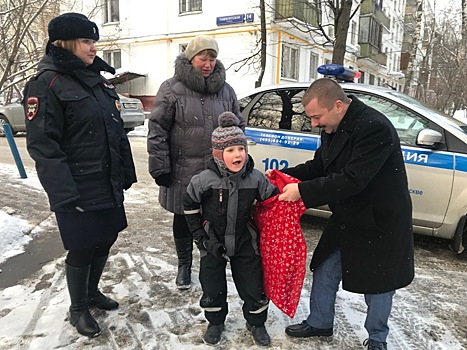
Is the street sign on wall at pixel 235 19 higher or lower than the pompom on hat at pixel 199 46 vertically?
higher

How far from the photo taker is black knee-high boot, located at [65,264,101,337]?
248 cm

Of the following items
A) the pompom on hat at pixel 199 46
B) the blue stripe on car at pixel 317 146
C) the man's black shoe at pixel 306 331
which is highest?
the pompom on hat at pixel 199 46

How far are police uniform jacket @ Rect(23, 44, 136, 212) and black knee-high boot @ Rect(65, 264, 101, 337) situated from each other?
18.7 inches

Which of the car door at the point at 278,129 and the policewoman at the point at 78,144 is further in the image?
the car door at the point at 278,129

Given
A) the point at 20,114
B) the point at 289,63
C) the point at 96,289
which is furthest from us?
the point at 289,63

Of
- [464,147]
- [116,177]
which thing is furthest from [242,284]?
[464,147]

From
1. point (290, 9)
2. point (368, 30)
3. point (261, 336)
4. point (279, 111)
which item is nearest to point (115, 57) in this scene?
point (290, 9)

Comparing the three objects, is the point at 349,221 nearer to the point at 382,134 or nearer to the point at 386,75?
the point at 382,134

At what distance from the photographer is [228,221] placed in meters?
2.37

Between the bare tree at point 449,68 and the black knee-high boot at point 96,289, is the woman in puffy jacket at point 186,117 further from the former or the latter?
the bare tree at point 449,68

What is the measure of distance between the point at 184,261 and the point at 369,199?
1.72m

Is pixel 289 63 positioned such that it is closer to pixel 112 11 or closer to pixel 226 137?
pixel 112 11

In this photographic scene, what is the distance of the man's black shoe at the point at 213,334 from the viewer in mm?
2455

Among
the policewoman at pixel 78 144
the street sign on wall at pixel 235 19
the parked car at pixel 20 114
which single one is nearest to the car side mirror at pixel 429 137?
the policewoman at pixel 78 144
